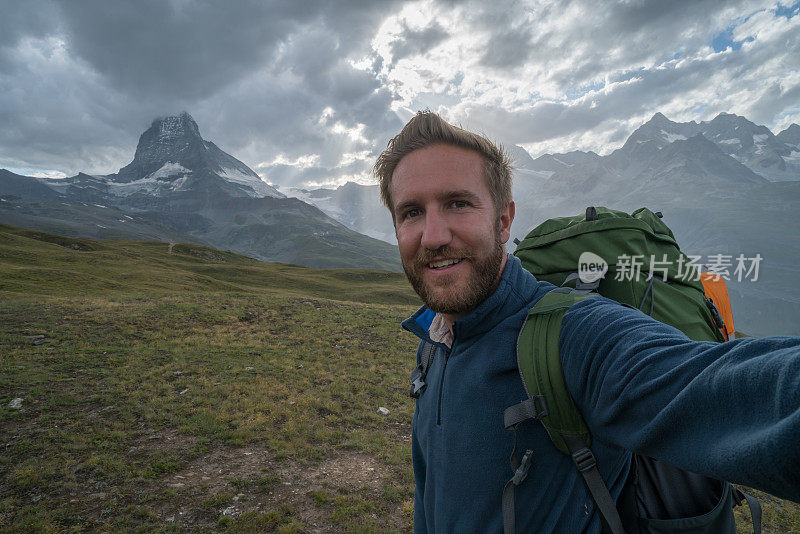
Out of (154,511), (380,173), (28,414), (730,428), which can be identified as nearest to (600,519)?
(730,428)

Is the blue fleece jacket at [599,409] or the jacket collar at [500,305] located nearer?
the blue fleece jacket at [599,409]

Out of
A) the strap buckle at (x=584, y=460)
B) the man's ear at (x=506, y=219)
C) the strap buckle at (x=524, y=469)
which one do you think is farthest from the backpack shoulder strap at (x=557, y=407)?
the man's ear at (x=506, y=219)

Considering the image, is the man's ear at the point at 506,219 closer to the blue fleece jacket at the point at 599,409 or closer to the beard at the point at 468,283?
the beard at the point at 468,283

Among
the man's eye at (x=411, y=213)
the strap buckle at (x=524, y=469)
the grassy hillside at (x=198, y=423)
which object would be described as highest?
the man's eye at (x=411, y=213)

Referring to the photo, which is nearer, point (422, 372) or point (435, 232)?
point (435, 232)

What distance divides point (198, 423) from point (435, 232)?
35.1 ft

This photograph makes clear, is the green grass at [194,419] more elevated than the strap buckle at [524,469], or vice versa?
the strap buckle at [524,469]

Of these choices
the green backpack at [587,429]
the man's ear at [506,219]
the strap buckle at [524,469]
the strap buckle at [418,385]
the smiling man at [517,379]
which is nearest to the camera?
the smiling man at [517,379]

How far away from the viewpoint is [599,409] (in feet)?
5.94

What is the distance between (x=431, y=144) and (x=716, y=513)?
298 centimetres

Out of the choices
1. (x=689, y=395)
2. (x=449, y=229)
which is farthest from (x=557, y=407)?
(x=449, y=229)

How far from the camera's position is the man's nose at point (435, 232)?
272cm

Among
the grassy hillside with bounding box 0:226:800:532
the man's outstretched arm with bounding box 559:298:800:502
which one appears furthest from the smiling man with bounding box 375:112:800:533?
the grassy hillside with bounding box 0:226:800:532

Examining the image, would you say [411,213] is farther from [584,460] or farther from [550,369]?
[584,460]
